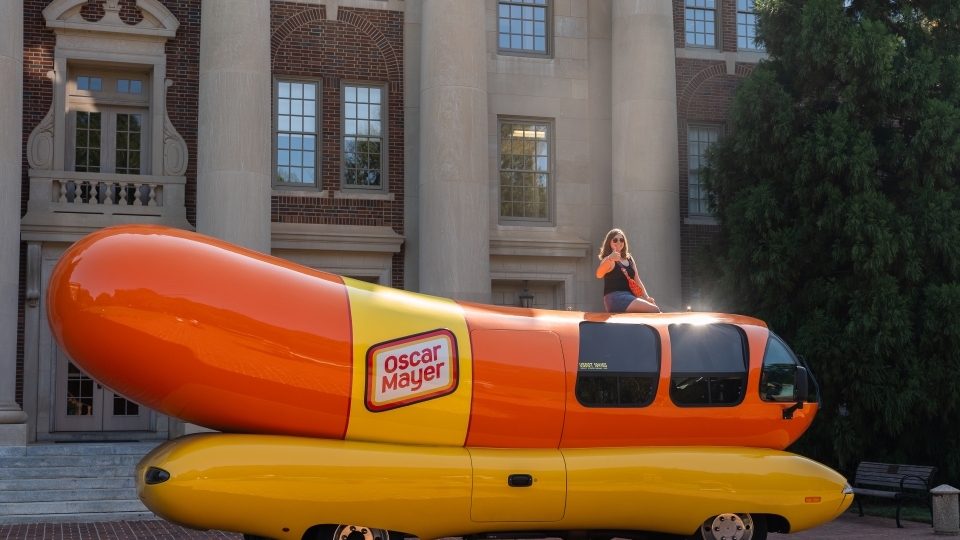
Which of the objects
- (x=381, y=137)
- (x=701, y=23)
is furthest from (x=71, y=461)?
(x=701, y=23)

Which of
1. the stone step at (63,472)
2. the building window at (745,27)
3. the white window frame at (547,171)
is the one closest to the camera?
the stone step at (63,472)

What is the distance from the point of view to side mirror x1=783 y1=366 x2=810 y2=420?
10.6 meters

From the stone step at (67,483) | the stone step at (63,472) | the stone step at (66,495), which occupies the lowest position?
the stone step at (66,495)

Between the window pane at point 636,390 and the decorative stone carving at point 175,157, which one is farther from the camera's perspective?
the decorative stone carving at point 175,157

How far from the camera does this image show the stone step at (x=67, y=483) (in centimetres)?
1545

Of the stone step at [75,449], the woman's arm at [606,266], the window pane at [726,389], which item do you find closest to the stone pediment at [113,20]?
the stone step at [75,449]

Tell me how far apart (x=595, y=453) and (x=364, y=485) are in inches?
83.6

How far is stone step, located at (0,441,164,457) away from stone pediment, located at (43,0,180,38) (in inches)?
277

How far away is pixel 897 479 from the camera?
1510 centimetres

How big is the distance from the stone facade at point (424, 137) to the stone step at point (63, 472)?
5.88 ft

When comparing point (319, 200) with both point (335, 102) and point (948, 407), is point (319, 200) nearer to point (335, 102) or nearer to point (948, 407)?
point (335, 102)

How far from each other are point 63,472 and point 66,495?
2.13 feet

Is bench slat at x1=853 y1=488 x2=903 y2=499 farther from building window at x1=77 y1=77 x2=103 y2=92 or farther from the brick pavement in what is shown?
building window at x1=77 y1=77 x2=103 y2=92

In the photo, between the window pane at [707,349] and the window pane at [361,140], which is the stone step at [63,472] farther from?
the window pane at [707,349]
